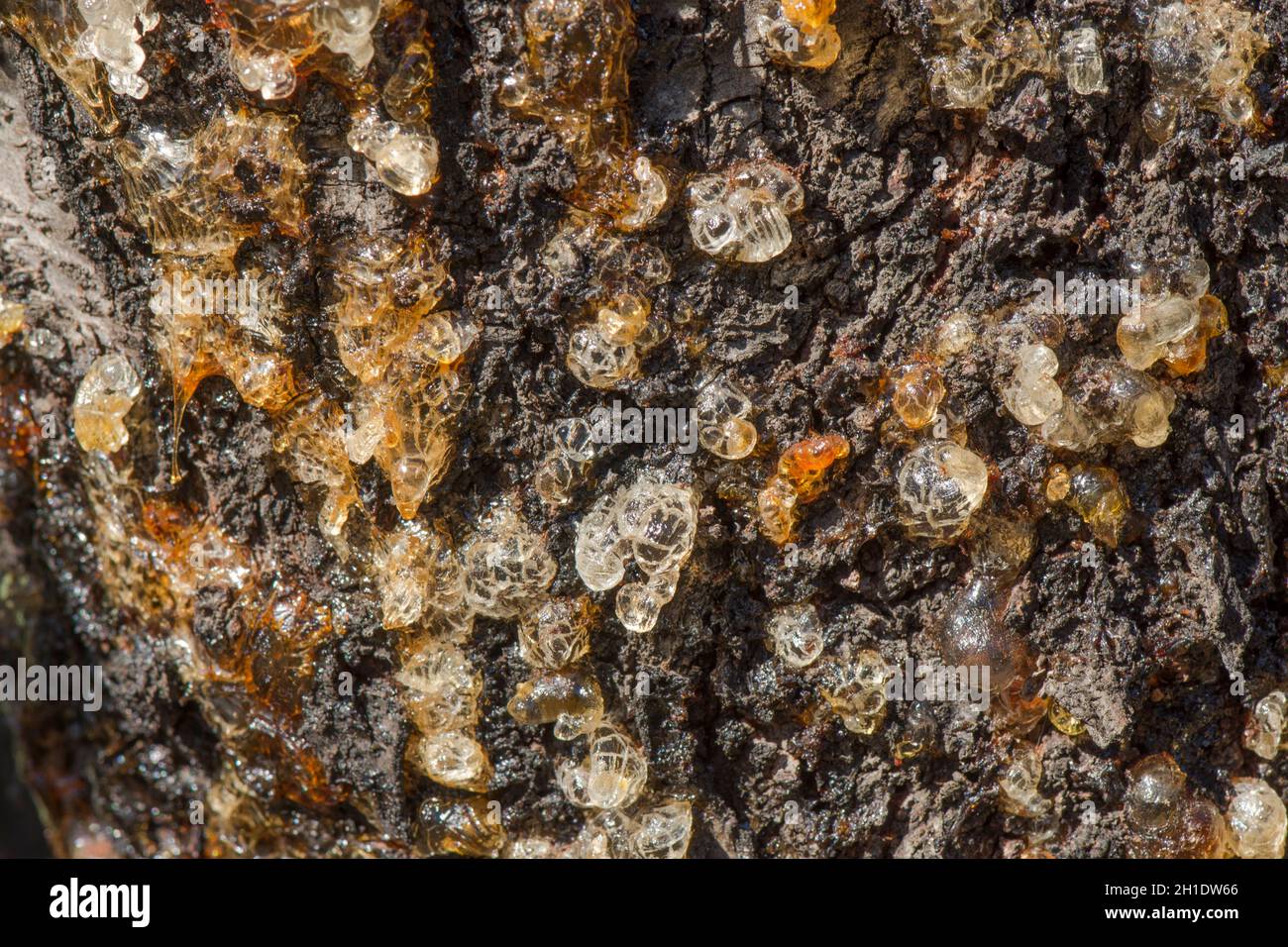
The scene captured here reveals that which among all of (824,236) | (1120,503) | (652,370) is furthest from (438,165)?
(1120,503)

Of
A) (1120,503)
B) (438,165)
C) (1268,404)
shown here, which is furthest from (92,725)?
(1268,404)

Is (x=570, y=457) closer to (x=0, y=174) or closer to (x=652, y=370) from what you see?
(x=652, y=370)

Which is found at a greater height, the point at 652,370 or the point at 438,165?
the point at 438,165

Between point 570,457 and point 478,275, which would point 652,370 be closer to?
point 570,457
